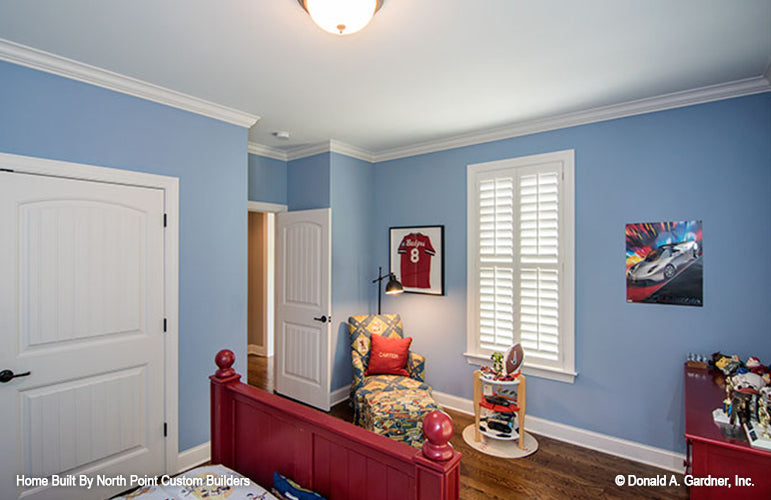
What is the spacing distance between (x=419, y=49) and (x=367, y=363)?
2.66 meters

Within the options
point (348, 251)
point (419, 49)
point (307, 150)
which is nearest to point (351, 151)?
point (307, 150)

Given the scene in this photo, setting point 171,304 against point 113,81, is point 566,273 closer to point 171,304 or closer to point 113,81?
point 171,304

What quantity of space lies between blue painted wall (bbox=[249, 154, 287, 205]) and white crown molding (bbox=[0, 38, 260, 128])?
0.90m

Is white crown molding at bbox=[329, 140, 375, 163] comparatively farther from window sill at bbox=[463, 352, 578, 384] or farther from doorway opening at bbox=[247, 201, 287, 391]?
window sill at bbox=[463, 352, 578, 384]

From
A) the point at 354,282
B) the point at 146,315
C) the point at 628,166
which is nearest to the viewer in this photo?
the point at 146,315

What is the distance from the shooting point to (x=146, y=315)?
2.61 m

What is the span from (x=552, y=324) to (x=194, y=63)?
3.18 m

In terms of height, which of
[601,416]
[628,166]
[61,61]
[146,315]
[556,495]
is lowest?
[556,495]

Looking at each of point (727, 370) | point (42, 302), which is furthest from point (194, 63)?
point (727, 370)

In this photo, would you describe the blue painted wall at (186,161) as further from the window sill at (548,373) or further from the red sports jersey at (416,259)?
the window sill at (548,373)

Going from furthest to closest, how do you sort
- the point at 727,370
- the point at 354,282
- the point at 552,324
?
the point at 354,282, the point at 552,324, the point at 727,370

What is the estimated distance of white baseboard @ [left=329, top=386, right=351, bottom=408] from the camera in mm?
3873

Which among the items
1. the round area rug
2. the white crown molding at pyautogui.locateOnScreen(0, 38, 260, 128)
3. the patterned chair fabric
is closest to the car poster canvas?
the round area rug

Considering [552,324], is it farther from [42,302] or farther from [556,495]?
[42,302]
